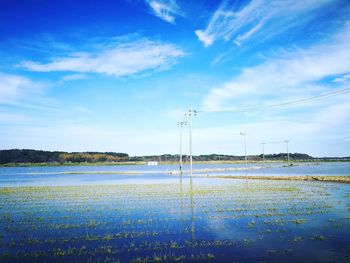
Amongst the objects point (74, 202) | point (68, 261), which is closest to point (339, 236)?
point (68, 261)

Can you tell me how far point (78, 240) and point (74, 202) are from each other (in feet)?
53.2

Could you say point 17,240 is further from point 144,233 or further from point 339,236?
point 339,236

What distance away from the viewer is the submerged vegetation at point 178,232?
1358 centimetres

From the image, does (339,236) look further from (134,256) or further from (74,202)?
(74,202)

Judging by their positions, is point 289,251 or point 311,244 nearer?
point 289,251

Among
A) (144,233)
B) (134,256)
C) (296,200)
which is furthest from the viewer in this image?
(296,200)

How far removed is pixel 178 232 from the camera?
17.8 m

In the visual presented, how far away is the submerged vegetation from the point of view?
44.5 ft

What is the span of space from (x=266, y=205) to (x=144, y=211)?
11061mm

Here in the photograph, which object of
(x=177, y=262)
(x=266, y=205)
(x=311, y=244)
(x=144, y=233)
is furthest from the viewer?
(x=266, y=205)

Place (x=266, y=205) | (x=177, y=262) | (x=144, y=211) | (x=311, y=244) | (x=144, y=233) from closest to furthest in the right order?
(x=177, y=262) → (x=311, y=244) → (x=144, y=233) → (x=144, y=211) → (x=266, y=205)

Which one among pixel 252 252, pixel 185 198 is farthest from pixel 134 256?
pixel 185 198

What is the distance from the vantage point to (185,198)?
107 feet

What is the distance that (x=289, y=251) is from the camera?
45.8 ft
